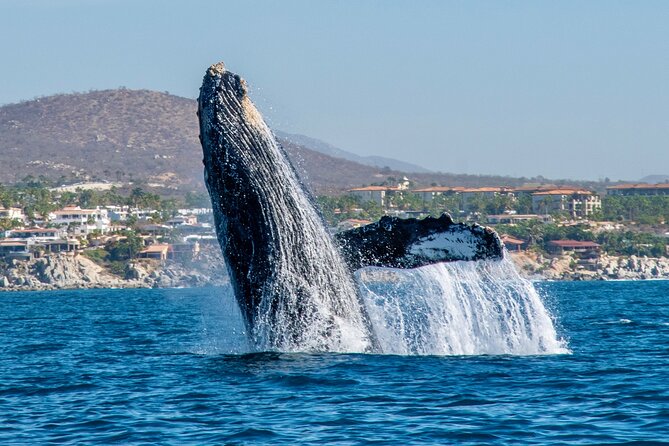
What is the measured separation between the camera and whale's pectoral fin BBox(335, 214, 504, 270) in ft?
45.4

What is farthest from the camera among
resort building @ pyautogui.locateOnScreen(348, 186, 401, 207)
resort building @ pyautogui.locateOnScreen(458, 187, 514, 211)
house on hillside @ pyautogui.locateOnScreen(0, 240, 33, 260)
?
resort building @ pyautogui.locateOnScreen(348, 186, 401, 207)

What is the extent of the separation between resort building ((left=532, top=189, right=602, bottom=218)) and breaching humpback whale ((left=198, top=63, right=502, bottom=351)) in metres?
146

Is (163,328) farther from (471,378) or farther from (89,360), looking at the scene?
(471,378)

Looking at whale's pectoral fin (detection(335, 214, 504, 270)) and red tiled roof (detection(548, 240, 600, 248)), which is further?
red tiled roof (detection(548, 240, 600, 248))

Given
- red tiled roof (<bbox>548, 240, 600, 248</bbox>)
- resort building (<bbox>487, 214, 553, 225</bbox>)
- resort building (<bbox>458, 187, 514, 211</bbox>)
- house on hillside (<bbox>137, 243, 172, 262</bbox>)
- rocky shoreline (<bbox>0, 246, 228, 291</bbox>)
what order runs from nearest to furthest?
rocky shoreline (<bbox>0, 246, 228, 291</bbox>) < house on hillside (<bbox>137, 243, 172, 262</bbox>) < red tiled roof (<bbox>548, 240, 600, 248</bbox>) < resort building (<bbox>487, 214, 553, 225</bbox>) < resort building (<bbox>458, 187, 514, 211</bbox>)

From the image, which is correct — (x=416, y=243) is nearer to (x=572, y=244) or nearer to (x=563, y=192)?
(x=572, y=244)

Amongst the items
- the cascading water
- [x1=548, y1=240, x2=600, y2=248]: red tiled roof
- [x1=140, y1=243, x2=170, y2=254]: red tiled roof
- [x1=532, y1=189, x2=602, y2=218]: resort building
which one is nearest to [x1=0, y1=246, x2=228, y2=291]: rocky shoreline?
[x1=140, y1=243, x2=170, y2=254]: red tiled roof

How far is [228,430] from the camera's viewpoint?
11977mm

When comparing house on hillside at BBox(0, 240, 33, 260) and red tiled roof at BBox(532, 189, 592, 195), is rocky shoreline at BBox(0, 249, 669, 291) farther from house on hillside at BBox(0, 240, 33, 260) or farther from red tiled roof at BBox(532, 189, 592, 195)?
red tiled roof at BBox(532, 189, 592, 195)

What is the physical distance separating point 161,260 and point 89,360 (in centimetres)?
9840

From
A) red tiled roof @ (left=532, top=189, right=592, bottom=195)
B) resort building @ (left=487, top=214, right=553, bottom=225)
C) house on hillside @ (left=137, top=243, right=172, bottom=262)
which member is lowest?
house on hillside @ (left=137, top=243, right=172, bottom=262)

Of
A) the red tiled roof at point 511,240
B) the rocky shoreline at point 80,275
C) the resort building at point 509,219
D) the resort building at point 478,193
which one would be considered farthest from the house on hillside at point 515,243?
the resort building at point 478,193

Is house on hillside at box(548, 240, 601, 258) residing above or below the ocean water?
below

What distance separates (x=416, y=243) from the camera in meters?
14.2
